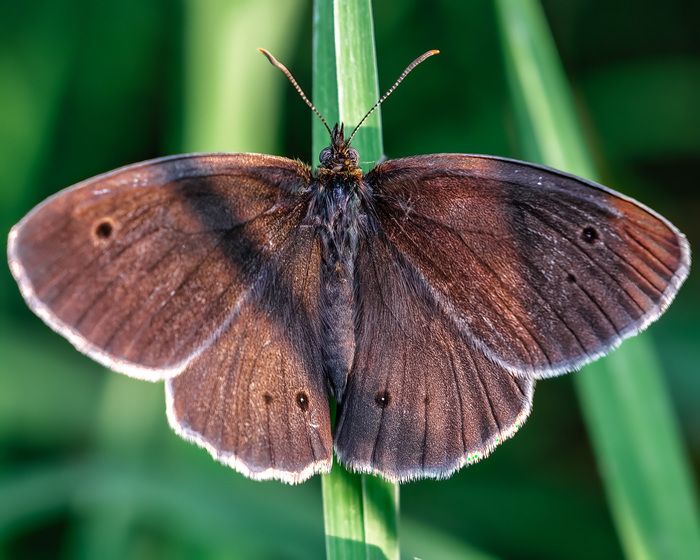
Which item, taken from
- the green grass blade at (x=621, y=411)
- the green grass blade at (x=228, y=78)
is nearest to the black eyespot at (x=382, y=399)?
the green grass blade at (x=621, y=411)

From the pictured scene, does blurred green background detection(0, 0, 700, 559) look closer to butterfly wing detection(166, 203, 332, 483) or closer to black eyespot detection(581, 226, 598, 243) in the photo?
butterfly wing detection(166, 203, 332, 483)

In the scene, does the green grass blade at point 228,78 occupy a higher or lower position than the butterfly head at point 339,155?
higher

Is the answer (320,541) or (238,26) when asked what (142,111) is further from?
(320,541)

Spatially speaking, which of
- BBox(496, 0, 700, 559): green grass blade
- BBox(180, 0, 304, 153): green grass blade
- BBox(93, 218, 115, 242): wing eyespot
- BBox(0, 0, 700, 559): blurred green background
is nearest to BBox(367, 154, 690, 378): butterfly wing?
BBox(0, 0, 700, 559): blurred green background

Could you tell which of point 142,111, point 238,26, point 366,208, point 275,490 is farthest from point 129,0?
point 275,490

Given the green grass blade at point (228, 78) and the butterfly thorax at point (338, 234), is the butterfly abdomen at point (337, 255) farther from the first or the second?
the green grass blade at point (228, 78)

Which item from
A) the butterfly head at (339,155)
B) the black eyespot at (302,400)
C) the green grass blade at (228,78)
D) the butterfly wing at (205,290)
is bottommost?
the black eyespot at (302,400)
